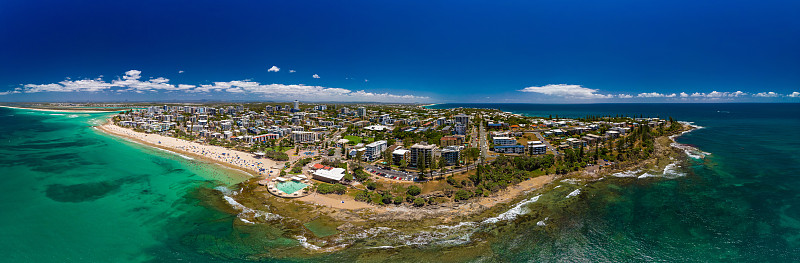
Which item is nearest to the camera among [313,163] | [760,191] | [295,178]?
[760,191]

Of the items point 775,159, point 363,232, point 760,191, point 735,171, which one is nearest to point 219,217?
point 363,232

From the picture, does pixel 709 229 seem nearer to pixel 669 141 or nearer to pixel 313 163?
pixel 313 163

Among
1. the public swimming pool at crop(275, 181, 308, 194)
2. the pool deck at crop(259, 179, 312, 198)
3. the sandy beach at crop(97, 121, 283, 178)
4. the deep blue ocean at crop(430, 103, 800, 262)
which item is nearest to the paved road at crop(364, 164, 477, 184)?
the pool deck at crop(259, 179, 312, 198)

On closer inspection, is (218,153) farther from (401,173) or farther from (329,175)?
(401,173)

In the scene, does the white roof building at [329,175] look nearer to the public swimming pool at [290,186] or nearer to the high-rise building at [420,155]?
the public swimming pool at [290,186]

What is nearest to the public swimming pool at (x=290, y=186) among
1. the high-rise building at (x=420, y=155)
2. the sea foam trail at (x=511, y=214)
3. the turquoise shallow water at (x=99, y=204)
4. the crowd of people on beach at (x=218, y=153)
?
the crowd of people on beach at (x=218, y=153)

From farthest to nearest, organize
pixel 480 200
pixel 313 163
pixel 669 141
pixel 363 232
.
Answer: pixel 669 141 < pixel 313 163 < pixel 480 200 < pixel 363 232

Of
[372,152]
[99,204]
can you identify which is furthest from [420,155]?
[99,204]

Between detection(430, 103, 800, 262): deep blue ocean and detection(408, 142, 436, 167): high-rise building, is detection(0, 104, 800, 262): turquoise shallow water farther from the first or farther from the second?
detection(408, 142, 436, 167): high-rise building
